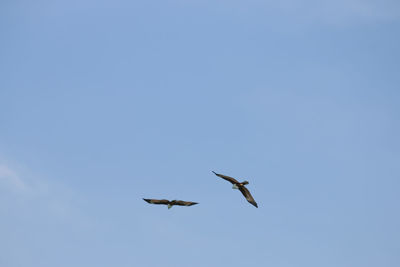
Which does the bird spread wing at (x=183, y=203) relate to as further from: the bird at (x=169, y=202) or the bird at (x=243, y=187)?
the bird at (x=243, y=187)

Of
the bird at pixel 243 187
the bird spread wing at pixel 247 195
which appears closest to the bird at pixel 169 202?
the bird at pixel 243 187

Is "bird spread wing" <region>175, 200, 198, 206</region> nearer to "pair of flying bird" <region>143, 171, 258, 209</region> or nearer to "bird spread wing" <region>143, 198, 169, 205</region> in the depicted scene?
"pair of flying bird" <region>143, 171, 258, 209</region>

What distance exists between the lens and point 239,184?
5506 cm

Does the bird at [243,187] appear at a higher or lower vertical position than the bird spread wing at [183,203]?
higher

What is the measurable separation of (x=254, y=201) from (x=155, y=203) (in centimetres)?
1309

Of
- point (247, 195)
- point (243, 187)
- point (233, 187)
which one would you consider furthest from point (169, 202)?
point (247, 195)

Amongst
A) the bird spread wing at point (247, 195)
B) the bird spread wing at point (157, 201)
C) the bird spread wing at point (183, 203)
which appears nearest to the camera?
the bird spread wing at point (183, 203)

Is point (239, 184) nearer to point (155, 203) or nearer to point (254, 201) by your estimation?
point (254, 201)

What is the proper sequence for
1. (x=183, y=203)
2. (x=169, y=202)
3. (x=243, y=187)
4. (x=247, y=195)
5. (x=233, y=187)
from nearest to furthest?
(x=183, y=203) < (x=233, y=187) < (x=169, y=202) < (x=243, y=187) < (x=247, y=195)

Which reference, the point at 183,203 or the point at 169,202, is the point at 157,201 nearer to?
the point at 169,202

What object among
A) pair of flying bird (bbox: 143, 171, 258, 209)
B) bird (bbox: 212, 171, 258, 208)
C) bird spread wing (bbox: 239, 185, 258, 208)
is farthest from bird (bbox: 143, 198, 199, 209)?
bird spread wing (bbox: 239, 185, 258, 208)

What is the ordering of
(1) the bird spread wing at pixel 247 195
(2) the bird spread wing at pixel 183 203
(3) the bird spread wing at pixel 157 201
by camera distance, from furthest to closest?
(1) the bird spread wing at pixel 247 195
(3) the bird spread wing at pixel 157 201
(2) the bird spread wing at pixel 183 203

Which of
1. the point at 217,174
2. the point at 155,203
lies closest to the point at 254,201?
the point at 217,174

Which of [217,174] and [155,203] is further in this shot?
[155,203]
